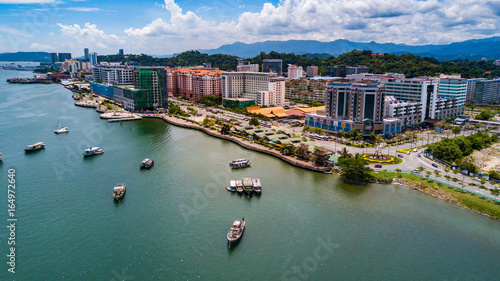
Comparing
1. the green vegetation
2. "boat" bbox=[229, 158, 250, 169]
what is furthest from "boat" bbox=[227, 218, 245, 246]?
the green vegetation

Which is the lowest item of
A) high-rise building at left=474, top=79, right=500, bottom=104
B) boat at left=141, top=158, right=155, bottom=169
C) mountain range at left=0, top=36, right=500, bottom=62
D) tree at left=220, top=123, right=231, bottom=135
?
boat at left=141, top=158, right=155, bottom=169

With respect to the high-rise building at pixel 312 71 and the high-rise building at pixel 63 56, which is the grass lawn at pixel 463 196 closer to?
the high-rise building at pixel 312 71

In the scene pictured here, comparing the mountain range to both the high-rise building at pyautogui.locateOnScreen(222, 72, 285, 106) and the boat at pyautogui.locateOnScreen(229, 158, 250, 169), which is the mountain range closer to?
the high-rise building at pyautogui.locateOnScreen(222, 72, 285, 106)

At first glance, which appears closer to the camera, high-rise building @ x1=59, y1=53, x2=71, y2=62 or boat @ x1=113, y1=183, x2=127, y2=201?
boat @ x1=113, y1=183, x2=127, y2=201

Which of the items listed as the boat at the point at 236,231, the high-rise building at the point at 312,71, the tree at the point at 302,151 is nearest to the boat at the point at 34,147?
the boat at the point at 236,231

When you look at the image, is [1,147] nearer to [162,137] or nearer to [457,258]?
[162,137]

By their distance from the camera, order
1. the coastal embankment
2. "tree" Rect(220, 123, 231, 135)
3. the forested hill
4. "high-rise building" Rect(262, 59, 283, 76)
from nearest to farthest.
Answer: the coastal embankment, "tree" Rect(220, 123, 231, 135), the forested hill, "high-rise building" Rect(262, 59, 283, 76)
